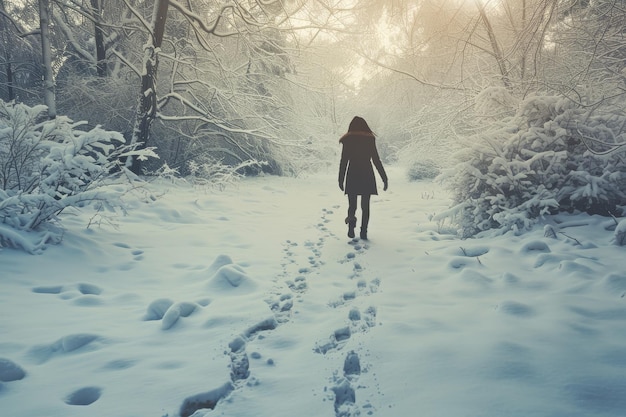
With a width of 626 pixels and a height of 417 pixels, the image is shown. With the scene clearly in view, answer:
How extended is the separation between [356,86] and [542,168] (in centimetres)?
651

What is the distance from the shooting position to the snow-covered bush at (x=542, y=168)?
16.1 ft

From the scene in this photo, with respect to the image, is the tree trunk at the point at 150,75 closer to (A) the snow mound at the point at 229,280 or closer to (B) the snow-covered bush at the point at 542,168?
(A) the snow mound at the point at 229,280

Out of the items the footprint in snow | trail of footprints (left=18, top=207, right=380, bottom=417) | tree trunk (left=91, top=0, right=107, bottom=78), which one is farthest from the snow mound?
tree trunk (left=91, top=0, right=107, bottom=78)

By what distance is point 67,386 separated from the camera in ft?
6.99

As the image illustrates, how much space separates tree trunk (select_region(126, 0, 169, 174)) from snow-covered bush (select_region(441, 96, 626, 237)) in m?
6.70

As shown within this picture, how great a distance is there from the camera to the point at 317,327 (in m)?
2.89

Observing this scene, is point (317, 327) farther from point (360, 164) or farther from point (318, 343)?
point (360, 164)

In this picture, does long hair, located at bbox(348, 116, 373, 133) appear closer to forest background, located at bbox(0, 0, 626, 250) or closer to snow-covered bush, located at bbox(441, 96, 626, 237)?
forest background, located at bbox(0, 0, 626, 250)

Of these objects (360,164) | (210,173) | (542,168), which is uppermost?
(542,168)

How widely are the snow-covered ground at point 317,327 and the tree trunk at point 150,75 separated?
157 inches

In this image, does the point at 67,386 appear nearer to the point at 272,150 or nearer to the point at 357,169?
the point at 357,169

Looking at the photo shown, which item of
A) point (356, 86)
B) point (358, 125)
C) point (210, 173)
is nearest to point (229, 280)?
point (358, 125)

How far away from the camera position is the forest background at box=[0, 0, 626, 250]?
16.1ft

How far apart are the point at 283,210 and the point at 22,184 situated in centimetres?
470
